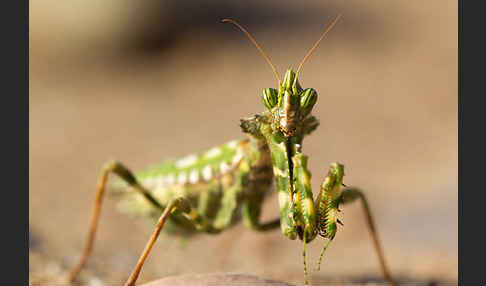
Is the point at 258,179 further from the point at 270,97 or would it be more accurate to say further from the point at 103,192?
the point at 103,192

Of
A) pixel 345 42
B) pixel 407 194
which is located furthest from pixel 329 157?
pixel 345 42

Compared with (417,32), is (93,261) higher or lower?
lower

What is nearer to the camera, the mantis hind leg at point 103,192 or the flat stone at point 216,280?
the flat stone at point 216,280

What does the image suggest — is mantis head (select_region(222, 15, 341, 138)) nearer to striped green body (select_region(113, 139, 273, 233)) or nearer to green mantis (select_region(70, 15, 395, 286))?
green mantis (select_region(70, 15, 395, 286))

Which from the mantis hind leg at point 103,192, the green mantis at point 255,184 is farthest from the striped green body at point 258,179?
the mantis hind leg at point 103,192

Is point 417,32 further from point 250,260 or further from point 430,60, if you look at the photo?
point 250,260

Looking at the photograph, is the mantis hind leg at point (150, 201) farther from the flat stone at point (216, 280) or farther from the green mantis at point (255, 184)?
the flat stone at point (216, 280)

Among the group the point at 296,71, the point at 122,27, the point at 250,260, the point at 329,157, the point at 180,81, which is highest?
the point at 122,27
